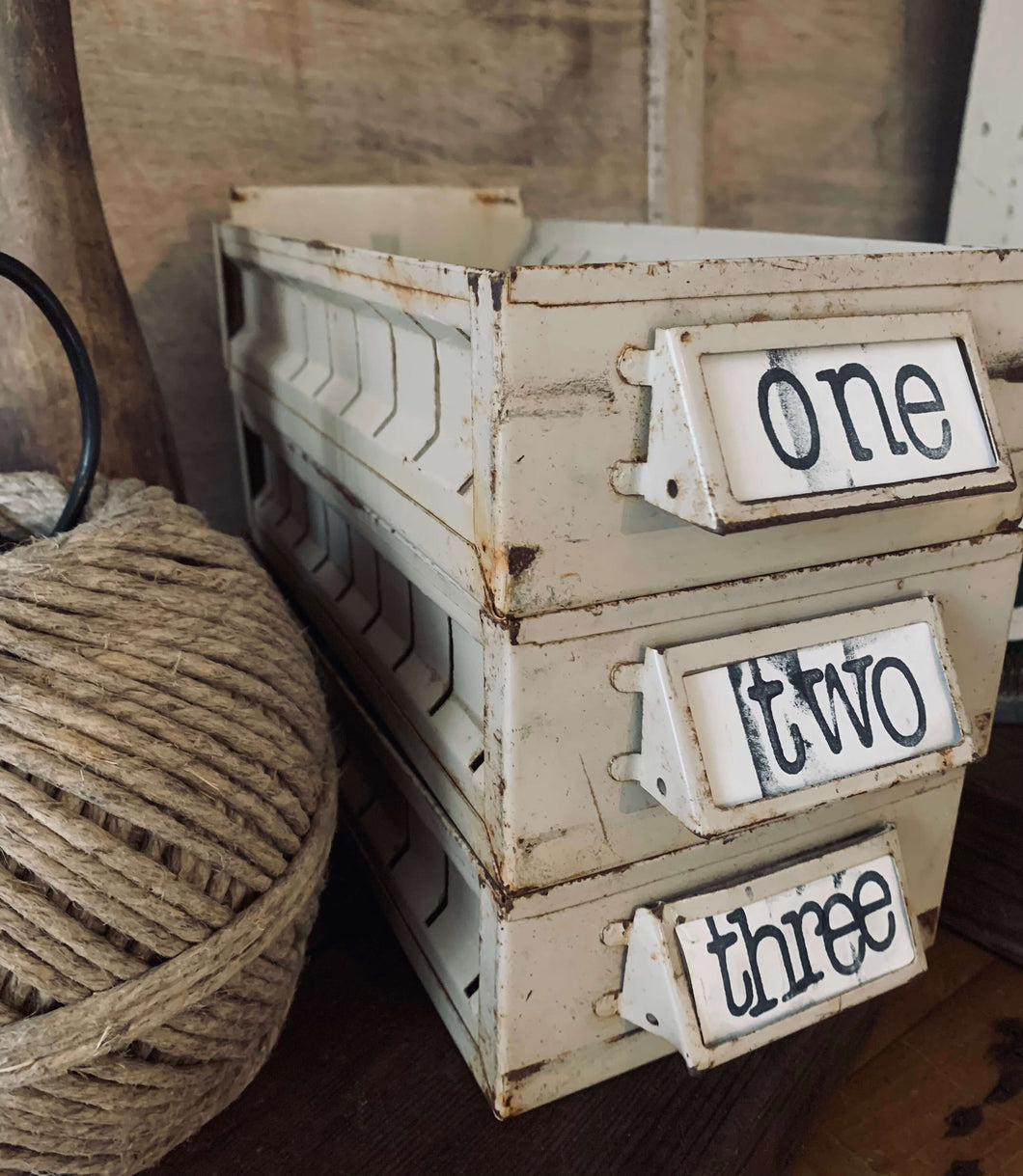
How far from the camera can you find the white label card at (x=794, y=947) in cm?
69

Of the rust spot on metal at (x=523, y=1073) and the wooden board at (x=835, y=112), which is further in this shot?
the wooden board at (x=835, y=112)

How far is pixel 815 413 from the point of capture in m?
0.56

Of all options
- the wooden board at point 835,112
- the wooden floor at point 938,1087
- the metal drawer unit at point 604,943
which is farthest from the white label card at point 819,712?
the wooden board at point 835,112

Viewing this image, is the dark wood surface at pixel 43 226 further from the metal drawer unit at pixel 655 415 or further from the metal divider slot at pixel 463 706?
the metal divider slot at pixel 463 706

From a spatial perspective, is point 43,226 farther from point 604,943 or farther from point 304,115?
point 604,943

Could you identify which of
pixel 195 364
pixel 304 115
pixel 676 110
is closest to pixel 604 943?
pixel 195 364

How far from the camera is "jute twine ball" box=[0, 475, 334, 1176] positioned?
552mm

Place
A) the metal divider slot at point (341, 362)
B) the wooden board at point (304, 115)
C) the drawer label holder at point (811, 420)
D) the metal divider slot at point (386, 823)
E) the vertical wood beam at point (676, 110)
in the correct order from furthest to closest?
the vertical wood beam at point (676, 110) → the wooden board at point (304, 115) → the metal divider slot at point (386, 823) → the metal divider slot at point (341, 362) → the drawer label holder at point (811, 420)

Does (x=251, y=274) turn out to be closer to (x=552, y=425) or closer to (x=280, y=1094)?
(x=552, y=425)

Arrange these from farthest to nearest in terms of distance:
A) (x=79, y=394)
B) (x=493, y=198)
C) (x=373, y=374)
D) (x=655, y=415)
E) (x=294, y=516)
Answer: (x=493, y=198) → (x=294, y=516) → (x=373, y=374) → (x=79, y=394) → (x=655, y=415)

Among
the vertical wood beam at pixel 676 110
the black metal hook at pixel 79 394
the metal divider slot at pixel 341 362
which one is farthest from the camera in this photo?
the vertical wood beam at pixel 676 110

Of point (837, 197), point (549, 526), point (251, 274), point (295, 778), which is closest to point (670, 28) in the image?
point (837, 197)

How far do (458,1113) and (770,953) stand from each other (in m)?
0.28

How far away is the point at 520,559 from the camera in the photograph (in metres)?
0.57
